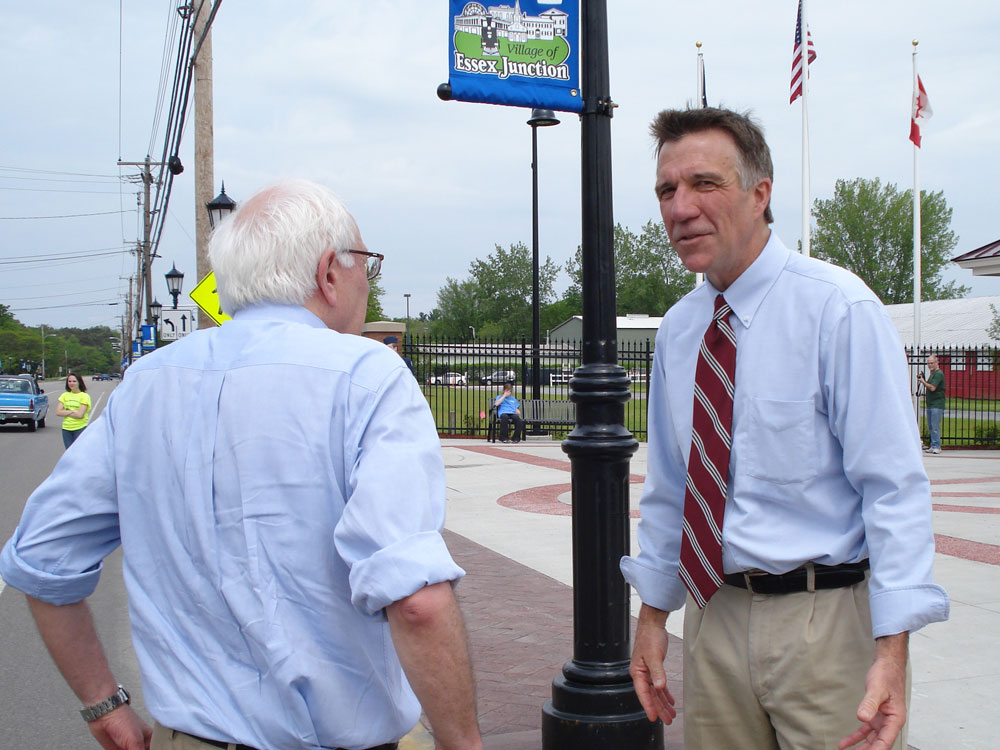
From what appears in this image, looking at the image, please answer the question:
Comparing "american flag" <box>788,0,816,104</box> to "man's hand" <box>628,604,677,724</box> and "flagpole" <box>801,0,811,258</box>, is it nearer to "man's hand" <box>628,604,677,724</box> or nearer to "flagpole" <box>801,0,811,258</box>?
"flagpole" <box>801,0,811,258</box>

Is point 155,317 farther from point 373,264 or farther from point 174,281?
point 373,264

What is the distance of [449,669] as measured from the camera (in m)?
1.47

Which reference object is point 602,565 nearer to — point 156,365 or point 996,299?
point 156,365

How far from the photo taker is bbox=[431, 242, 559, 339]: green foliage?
10150 centimetres

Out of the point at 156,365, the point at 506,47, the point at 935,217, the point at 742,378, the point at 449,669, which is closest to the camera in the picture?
the point at 449,669

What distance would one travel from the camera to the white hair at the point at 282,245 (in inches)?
65.4

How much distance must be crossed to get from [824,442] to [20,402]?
29343mm

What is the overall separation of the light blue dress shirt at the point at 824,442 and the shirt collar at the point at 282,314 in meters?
0.97

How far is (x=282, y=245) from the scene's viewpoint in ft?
5.43

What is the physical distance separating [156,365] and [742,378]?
1.23 metres

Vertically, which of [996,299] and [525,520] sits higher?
[996,299]

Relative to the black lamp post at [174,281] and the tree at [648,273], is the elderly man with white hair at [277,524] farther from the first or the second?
the tree at [648,273]

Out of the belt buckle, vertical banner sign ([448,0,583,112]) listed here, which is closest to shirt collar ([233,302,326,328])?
the belt buckle

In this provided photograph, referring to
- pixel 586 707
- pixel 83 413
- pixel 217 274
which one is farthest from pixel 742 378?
pixel 83 413
